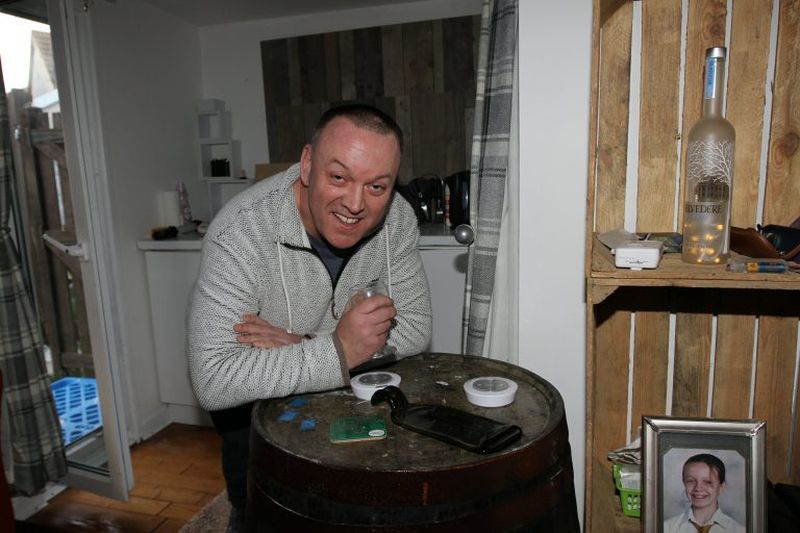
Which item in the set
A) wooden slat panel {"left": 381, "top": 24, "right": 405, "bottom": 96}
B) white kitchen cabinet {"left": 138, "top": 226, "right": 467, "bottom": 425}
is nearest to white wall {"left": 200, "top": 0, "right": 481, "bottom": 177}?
wooden slat panel {"left": 381, "top": 24, "right": 405, "bottom": 96}

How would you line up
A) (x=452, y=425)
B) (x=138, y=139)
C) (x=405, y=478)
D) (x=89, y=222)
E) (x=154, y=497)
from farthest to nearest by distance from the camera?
(x=138, y=139)
(x=154, y=497)
(x=89, y=222)
(x=452, y=425)
(x=405, y=478)

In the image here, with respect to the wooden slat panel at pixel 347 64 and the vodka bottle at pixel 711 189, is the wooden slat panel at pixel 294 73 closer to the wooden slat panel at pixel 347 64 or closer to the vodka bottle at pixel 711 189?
the wooden slat panel at pixel 347 64

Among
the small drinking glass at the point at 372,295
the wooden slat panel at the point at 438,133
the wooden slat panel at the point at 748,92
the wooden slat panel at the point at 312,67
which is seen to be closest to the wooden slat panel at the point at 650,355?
the wooden slat panel at the point at 748,92

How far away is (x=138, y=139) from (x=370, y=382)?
2.25 m

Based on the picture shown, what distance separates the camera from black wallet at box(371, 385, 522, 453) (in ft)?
2.65

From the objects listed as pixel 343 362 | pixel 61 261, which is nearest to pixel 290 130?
pixel 61 261

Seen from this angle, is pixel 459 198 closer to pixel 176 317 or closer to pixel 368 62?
→ pixel 368 62

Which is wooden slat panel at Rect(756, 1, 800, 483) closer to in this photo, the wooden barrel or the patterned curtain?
the wooden barrel

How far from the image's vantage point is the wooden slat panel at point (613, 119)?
1.23m

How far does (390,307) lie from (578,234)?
1.65 ft

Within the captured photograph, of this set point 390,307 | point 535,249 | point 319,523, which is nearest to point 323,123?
point 390,307

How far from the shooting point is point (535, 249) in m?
1.35

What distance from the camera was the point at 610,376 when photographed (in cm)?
136

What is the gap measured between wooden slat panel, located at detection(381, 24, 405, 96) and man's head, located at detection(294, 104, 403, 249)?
194cm
